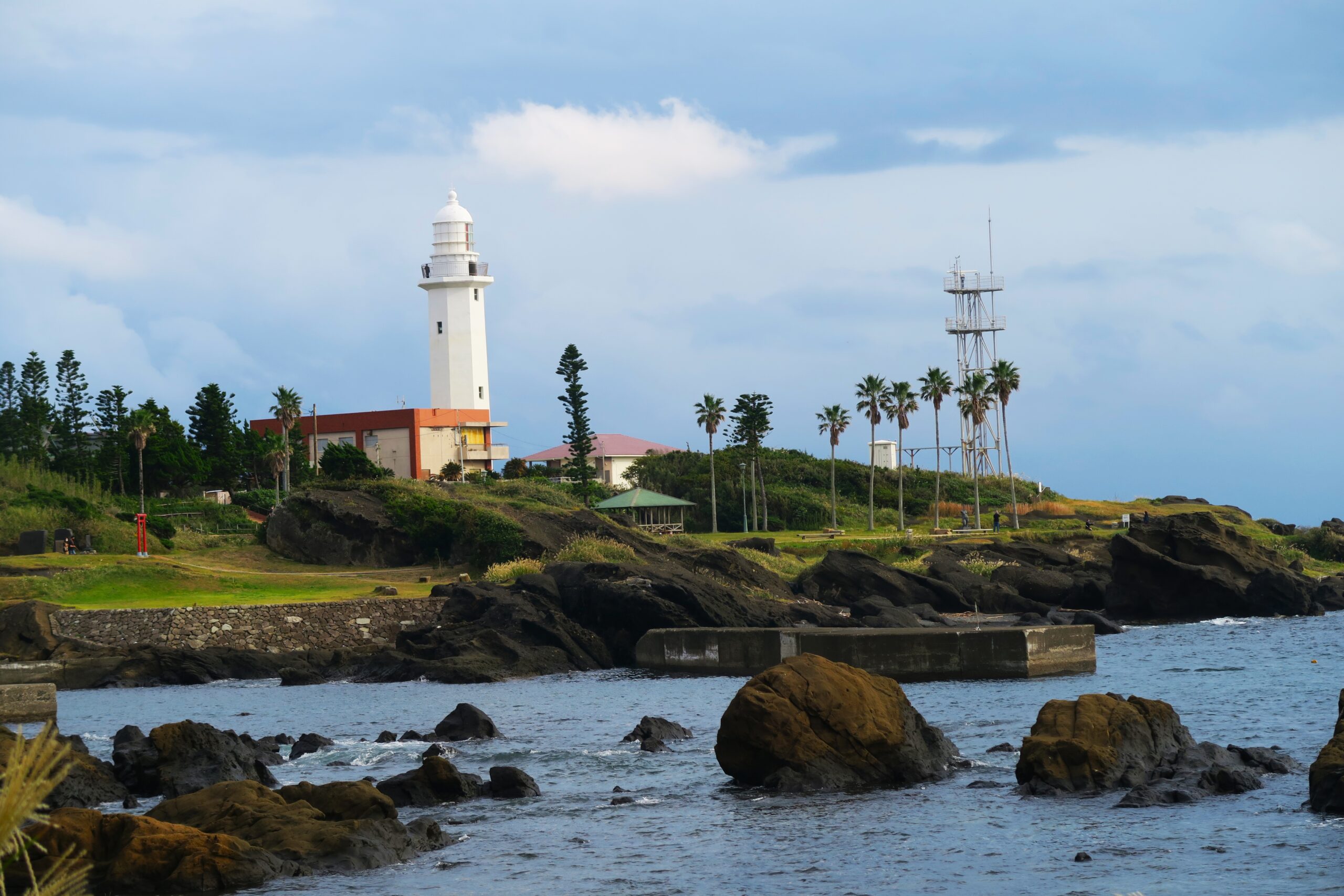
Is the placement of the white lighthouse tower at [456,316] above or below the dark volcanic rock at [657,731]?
above

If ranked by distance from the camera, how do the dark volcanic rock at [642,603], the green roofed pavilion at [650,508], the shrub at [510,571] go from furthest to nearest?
1. the green roofed pavilion at [650,508]
2. the shrub at [510,571]
3. the dark volcanic rock at [642,603]

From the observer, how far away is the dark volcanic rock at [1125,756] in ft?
53.4

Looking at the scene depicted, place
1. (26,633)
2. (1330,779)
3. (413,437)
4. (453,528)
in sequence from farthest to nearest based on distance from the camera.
Answer: (413,437), (453,528), (26,633), (1330,779)

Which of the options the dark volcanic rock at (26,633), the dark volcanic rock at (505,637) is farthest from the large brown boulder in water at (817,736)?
the dark volcanic rock at (26,633)

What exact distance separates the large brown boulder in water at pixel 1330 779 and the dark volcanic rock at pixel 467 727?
13057 millimetres

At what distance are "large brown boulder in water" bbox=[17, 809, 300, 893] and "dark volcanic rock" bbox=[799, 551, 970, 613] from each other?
109 feet

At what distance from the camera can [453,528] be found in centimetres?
5134

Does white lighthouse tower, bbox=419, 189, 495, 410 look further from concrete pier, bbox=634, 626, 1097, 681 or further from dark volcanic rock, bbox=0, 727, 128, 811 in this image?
dark volcanic rock, bbox=0, 727, 128, 811

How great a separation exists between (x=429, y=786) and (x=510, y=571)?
90.6 ft

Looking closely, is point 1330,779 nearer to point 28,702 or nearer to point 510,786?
point 510,786

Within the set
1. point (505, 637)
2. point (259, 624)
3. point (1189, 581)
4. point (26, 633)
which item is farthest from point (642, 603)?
point (1189, 581)

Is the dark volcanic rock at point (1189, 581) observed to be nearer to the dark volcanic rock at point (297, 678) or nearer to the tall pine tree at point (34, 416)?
the dark volcanic rock at point (297, 678)

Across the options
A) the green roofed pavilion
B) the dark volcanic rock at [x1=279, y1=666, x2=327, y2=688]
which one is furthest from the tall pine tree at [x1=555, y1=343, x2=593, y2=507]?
the dark volcanic rock at [x1=279, y1=666, x2=327, y2=688]

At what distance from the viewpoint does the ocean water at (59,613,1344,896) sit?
41.8 feet
